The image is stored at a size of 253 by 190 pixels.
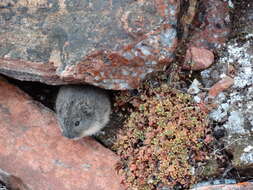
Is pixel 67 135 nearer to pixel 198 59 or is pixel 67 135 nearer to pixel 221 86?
pixel 198 59

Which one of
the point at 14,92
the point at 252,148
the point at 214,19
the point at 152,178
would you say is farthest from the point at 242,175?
the point at 14,92

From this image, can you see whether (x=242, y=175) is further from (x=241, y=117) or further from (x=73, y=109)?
(x=73, y=109)

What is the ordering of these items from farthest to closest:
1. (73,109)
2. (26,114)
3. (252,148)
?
(26,114)
(73,109)
(252,148)

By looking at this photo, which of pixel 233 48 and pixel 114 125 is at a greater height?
pixel 233 48

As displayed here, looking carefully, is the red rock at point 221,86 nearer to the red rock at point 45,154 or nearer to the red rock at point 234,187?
the red rock at point 234,187

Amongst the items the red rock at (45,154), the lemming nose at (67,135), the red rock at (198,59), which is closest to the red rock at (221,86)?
the red rock at (198,59)

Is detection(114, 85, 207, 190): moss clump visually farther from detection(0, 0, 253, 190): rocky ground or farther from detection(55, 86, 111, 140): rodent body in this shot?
detection(55, 86, 111, 140): rodent body

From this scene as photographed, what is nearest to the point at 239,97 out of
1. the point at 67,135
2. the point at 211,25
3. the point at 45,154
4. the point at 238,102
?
the point at 238,102
